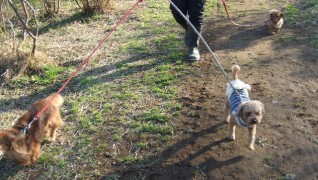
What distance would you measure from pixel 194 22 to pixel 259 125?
1.88 meters

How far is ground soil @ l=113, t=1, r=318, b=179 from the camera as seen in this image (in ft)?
10.9

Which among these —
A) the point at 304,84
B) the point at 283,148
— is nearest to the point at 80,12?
the point at 304,84

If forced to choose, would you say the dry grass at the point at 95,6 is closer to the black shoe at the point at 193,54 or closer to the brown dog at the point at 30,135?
the black shoe at the point at 193,54

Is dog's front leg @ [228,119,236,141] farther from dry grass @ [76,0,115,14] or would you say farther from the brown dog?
dry grass @ [76,0,115,14]

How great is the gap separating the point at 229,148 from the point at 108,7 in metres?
4.68

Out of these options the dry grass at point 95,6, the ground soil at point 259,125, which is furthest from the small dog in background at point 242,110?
the dry grass at point 95,6

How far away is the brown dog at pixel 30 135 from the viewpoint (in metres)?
3.33

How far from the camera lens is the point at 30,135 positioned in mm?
3539

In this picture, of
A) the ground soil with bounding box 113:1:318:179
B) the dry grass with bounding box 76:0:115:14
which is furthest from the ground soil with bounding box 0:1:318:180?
the dry grass with bounding box 76:0:115:14

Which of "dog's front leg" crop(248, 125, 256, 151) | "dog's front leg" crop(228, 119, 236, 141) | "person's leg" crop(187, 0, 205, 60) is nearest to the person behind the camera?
"dog's front leg" crop(248, 125, 256, 151)

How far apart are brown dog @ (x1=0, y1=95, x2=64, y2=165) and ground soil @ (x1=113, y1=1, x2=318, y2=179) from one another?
983 millimetres

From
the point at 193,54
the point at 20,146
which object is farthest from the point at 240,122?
the point at 20,146

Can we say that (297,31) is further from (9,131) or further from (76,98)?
(9,131)

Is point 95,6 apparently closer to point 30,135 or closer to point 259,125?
point 30,135
